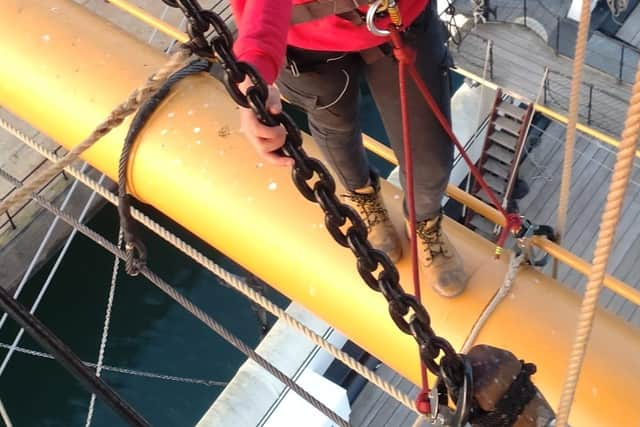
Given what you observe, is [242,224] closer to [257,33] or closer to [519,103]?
[257,33]

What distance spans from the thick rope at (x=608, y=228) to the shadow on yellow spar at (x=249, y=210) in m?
0.43

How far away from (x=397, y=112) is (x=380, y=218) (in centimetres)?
30

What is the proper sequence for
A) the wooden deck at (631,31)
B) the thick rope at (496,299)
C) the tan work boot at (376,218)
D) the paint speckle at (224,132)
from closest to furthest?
the thick rope at (496,299)
the tan work boot at (376,218)
the paint speckle at (224,132)
the wooden deck at (631,31)

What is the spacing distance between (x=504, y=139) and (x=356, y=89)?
12.6 feet

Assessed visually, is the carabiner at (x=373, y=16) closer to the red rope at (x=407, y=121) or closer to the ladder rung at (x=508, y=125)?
the red rope at (x=407, y=121)

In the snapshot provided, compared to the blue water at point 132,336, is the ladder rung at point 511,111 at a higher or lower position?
higher

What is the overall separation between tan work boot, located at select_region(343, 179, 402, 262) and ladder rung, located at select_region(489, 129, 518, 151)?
11.8 ft

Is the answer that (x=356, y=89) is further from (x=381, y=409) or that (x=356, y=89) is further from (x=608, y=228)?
(x=381, y=409)

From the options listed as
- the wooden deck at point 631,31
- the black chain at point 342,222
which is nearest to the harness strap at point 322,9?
the black chain at point 342,222

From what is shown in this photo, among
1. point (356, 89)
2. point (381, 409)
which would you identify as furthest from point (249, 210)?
point (381, 409)

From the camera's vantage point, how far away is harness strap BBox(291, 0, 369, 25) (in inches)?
44.6

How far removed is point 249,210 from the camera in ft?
5.24

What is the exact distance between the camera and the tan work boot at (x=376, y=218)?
1544 mm

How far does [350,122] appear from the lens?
4.67ft
